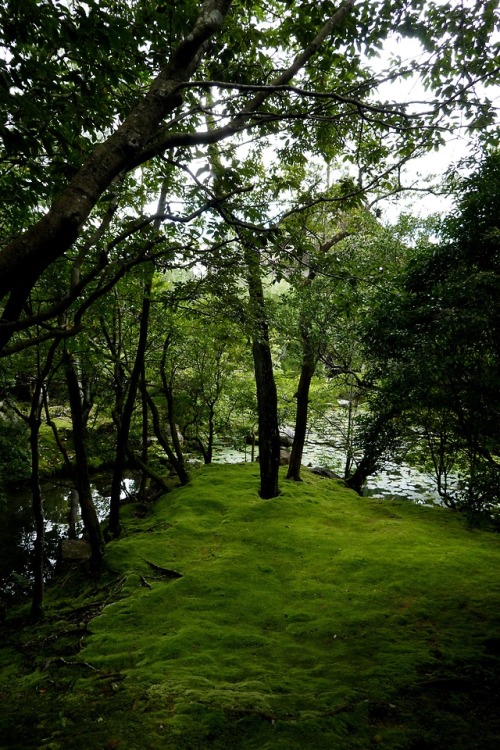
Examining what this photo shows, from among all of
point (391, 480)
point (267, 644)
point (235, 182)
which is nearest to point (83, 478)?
point (267, 644)

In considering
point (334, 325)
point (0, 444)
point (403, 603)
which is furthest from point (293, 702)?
point (0, 444)

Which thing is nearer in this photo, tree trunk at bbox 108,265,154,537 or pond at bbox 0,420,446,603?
tree trunk at bbox 108,265,154,537

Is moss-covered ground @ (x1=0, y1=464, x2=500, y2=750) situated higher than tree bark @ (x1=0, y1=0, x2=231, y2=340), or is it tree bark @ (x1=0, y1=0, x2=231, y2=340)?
tree bark @ (x1=0, y1=0, x2=231, y2=340)

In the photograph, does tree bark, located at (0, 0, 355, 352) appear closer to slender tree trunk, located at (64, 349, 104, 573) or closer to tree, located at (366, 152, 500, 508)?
tree, located at (366, 152, 500, 508)

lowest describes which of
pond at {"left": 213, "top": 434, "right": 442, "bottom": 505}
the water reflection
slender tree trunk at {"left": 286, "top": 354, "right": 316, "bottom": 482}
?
the water reflection

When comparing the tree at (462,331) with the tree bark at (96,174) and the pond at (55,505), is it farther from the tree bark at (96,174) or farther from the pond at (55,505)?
the pond at (55,505)

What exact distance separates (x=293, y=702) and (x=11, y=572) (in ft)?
26.9

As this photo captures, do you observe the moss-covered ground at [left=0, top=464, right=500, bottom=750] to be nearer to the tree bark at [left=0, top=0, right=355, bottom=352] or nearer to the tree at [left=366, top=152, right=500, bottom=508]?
the tree at [left=366, top=152, right=500, bottom=508]

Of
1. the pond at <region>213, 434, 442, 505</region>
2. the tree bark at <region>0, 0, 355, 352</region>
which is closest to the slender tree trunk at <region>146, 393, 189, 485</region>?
the pond at <region>213, 434, 442, 505</region>

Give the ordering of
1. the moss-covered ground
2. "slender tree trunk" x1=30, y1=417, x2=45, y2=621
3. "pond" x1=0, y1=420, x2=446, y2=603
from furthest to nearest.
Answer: "pond" x1=0, y1=420, x2=446, y2=603 → "slender tree trunk" x1=30, y1=417, x2=45, y2=621 → the moss-covered ground

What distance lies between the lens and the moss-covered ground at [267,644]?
2.58 meters

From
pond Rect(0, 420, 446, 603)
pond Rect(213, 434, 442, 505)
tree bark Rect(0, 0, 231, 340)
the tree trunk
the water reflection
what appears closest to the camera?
tree bark Rect(0, 0, 231, 340)

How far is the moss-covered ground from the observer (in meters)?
2.58

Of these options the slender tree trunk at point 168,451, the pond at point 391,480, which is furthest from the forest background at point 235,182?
the pond at point 391,480
